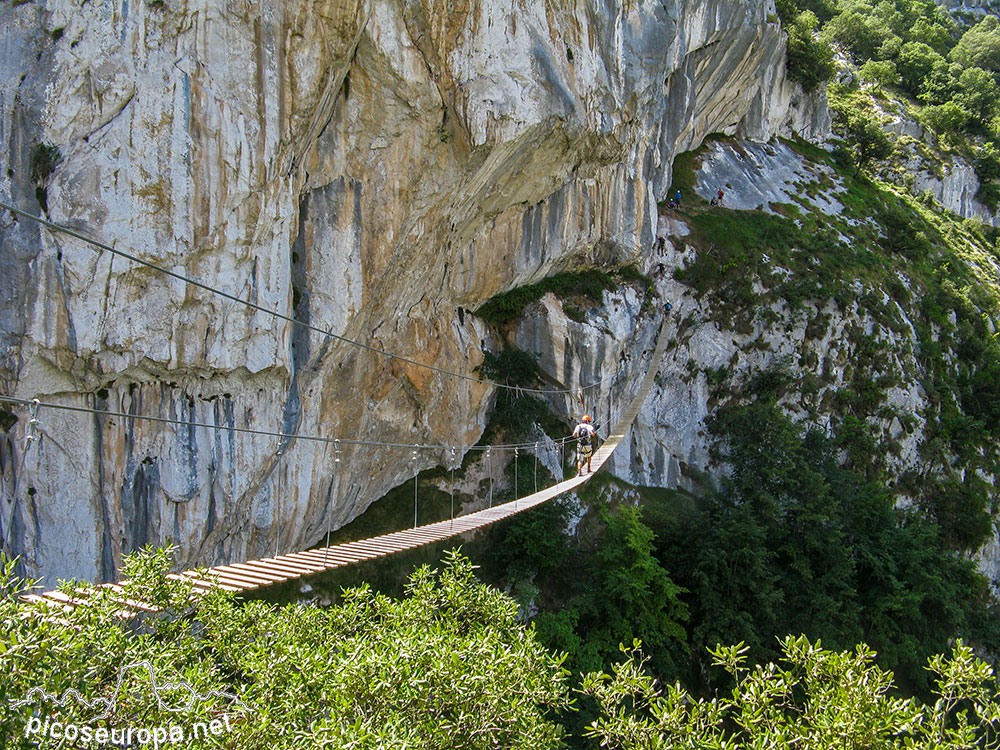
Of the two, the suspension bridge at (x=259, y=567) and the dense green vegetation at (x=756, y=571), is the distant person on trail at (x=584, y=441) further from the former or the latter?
the suspension bridge at (x=259, y=567)

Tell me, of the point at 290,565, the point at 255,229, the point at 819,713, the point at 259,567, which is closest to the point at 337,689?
the point at 290,565

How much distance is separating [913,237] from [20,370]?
95.3ft

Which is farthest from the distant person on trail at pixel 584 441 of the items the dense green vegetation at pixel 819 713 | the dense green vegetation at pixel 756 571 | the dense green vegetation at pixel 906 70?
the dense green vegetation at pixel 906 70

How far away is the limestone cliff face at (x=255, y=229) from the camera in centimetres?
785

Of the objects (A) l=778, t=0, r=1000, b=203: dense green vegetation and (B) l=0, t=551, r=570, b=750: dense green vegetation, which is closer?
(B) l=0, t=551, r=570, b=750: dense green vegetation

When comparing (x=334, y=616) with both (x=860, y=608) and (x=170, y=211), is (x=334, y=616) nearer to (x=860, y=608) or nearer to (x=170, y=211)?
(x=170, y=211)

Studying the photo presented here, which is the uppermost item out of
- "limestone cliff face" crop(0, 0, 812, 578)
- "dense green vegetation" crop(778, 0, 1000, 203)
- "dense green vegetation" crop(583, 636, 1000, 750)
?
"dense green vegetation" crop(778, 0, 1000, 203)

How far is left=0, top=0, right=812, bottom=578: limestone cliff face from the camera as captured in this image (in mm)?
7852

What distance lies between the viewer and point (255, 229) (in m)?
9.42

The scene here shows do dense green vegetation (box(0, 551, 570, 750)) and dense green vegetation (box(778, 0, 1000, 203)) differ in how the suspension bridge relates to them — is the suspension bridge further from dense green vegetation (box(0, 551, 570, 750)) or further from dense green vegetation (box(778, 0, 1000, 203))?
dense green vegetation (box(778, 0, 1000, 203))

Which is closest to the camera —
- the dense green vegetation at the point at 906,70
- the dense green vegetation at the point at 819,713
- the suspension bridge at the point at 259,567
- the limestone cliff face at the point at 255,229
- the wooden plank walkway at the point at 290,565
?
the dense green vegetation at the point at 819,713

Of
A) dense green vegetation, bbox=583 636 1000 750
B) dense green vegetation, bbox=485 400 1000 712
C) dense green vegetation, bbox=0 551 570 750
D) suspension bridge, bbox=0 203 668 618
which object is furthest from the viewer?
dense green vegetation, bbox=485 400 1000 712

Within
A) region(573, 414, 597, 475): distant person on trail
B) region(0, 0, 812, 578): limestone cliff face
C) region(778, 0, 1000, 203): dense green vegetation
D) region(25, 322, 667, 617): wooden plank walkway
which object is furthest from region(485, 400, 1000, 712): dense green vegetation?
region(778, 0, 1000, 203): dense green vegetation

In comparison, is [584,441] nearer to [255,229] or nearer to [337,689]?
[255,229]
